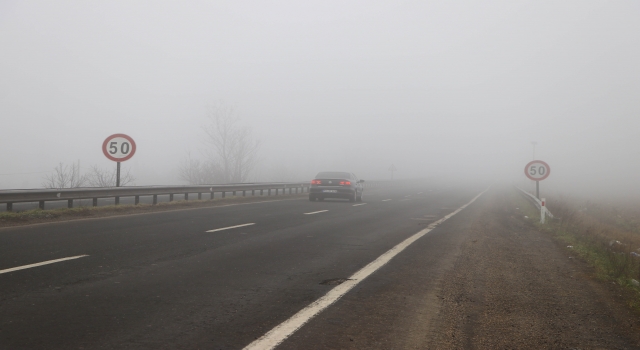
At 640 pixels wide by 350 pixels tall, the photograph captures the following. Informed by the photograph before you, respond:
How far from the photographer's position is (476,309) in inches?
214

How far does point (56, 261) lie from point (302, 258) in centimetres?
363

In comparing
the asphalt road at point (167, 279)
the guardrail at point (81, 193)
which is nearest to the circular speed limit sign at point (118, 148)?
the guardrail at point (81, 193)

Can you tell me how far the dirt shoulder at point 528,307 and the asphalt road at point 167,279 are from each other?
104 cm

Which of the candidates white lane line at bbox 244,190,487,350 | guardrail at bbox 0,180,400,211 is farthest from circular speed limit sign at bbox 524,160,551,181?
white lane line at bbox 244,190,487,350

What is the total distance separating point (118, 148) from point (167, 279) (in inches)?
472

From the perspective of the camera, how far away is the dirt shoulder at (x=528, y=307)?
14.6 feet

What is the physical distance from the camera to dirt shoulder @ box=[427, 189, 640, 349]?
4445 mm

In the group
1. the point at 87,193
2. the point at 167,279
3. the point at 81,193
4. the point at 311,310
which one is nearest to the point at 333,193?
the point at 87,193

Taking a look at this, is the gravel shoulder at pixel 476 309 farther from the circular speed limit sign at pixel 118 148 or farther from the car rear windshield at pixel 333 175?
the car rear windshield at pixel 333 175

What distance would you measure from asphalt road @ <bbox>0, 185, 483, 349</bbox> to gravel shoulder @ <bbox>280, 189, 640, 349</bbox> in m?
0.29

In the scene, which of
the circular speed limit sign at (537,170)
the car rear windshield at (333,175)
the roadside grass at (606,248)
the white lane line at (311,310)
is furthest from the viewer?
the car rear windshield at (333,175)

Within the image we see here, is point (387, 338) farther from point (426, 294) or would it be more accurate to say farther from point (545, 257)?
point (545, 257)

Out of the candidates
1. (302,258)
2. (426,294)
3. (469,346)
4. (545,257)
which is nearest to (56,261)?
(302,258)

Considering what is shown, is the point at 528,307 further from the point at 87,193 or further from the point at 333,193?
the point at 333,193
